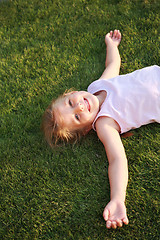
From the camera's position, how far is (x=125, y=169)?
2.26 meters

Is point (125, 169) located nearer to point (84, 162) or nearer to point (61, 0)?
point (84, 162)

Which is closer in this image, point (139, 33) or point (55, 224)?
point (55, 224)


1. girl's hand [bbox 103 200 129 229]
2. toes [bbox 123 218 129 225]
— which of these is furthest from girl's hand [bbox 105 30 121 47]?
toes [bbox 123 218 129 225]

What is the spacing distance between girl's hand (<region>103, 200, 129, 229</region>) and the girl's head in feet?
2.71

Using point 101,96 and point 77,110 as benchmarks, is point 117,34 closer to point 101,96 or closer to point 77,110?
point 101,96

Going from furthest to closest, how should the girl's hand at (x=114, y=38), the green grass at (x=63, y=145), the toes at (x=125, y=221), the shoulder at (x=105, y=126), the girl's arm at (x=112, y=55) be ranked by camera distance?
the girl's hand at (x=114, y=38) < the girl's arm at (x=112, y=55) < the shoulder at (x=105, y=126) < the green grass at (x=63, y=145) < the toes at (x=125, y=221)

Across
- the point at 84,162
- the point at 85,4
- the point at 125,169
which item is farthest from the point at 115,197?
the point at 85,4

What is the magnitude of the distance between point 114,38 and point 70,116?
1397 mm

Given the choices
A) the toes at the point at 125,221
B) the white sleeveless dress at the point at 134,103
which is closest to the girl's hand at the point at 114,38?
the white sleeveless dress at the point at 134,103

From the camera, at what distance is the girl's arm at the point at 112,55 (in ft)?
10.00

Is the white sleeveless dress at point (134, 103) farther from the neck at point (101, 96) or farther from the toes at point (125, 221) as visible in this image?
the toes at point (125, 221)

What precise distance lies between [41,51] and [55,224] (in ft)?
7.38

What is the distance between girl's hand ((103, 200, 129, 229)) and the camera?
6.66 feet

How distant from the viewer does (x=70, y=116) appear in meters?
2.58
